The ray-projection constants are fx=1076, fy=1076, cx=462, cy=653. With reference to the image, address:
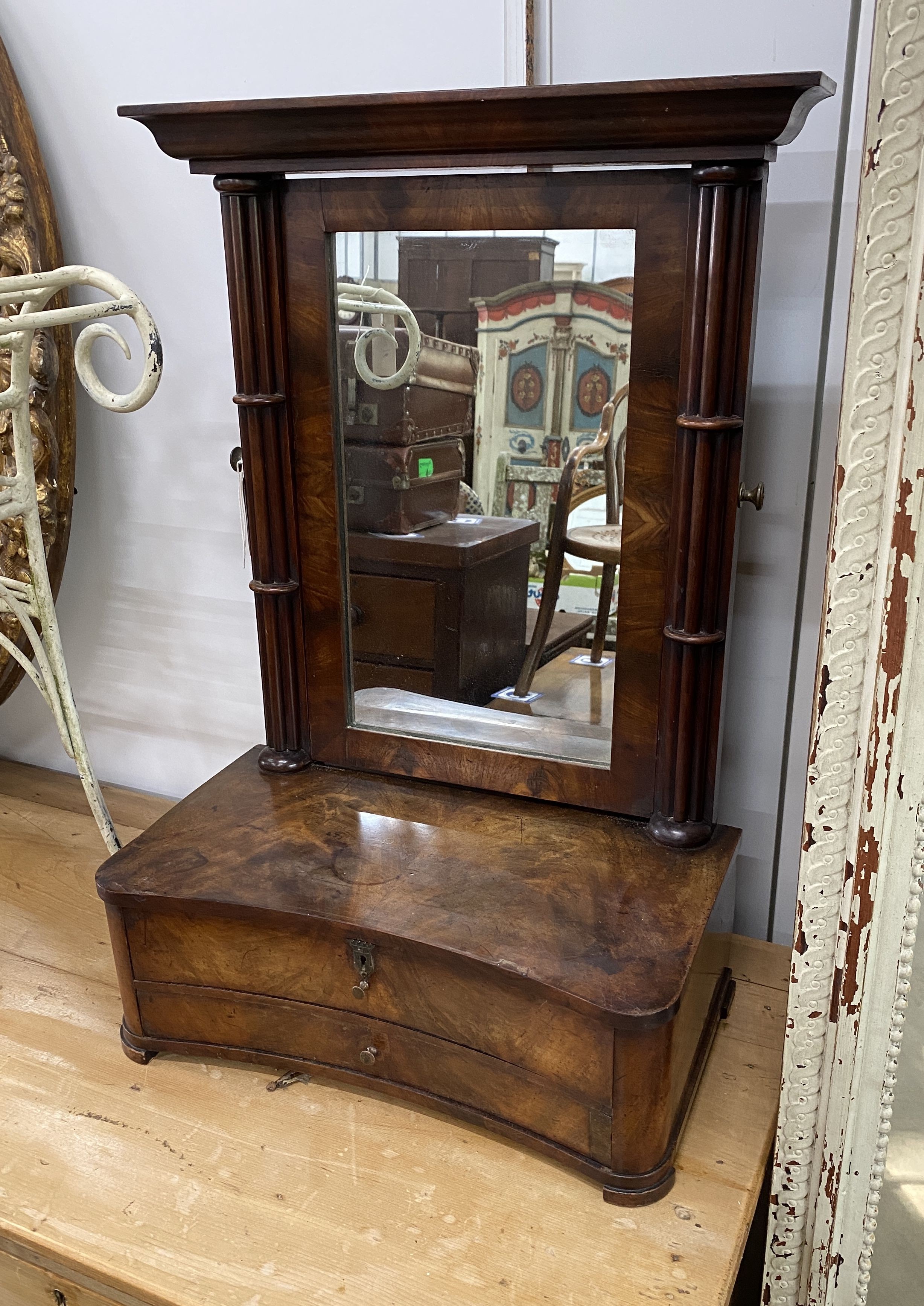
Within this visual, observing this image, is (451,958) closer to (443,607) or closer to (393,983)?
(393,983)

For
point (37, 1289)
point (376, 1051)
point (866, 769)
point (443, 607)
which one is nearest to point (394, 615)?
point (443, 607)

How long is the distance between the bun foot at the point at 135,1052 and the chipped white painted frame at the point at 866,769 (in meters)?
0.55

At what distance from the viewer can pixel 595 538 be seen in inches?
37.1

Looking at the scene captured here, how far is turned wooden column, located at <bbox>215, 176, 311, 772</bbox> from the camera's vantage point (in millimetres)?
950

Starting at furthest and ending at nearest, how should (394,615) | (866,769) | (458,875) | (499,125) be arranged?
1. (394,615)
2. (458,875)
3. (499,125)
4. (866,769)

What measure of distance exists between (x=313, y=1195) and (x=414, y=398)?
0.66 m

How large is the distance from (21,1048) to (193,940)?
23 centimetres

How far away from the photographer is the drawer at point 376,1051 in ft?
2.72

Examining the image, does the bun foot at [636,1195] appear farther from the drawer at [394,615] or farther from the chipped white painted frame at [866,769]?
the drawer at [394,615]

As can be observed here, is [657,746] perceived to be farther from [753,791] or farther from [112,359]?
[112,359]

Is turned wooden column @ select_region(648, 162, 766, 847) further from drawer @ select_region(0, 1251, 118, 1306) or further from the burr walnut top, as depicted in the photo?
drawer @ select_region(0, 1251, 118, 1306)

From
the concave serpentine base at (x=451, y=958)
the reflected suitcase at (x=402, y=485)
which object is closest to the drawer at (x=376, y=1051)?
the concave serpentine base at (x=451, y=958)

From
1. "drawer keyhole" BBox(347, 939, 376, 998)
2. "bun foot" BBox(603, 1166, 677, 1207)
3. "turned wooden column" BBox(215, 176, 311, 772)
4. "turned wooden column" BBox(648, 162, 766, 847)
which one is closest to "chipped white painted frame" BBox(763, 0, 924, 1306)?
"bun foot" BBox(603, 1166, 677, 1207)

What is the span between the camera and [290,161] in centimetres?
91
